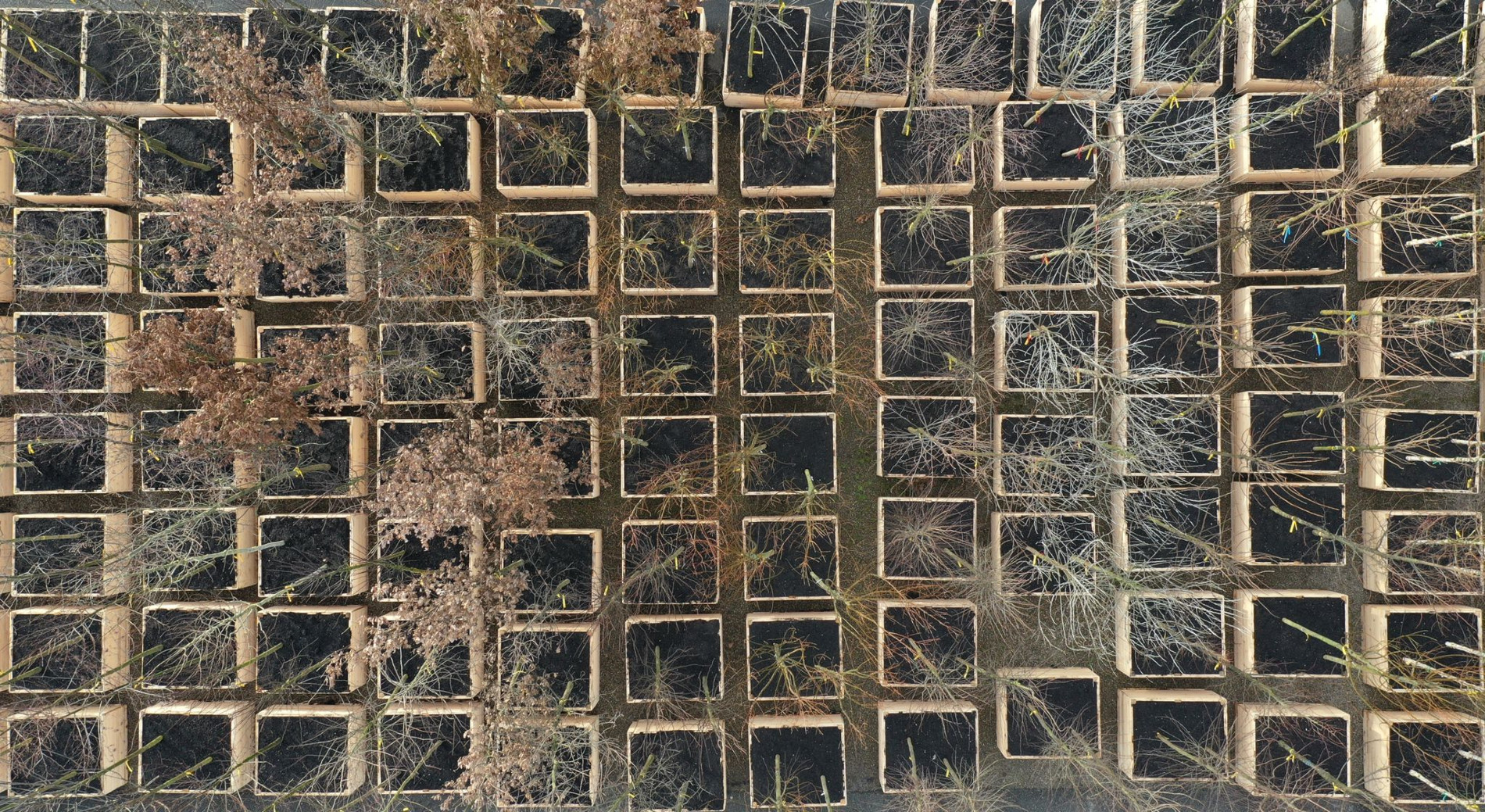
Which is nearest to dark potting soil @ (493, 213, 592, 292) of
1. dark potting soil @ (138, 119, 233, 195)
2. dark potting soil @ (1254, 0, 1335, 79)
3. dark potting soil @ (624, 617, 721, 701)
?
dark potting soil @ (138, 119, 233, 195)

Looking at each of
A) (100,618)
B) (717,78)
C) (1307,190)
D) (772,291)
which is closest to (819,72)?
(717,78)

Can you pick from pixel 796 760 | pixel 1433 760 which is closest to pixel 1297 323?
pixel 1433 760

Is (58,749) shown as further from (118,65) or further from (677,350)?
(677,350)

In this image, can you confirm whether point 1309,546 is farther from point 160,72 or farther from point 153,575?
point 160,72

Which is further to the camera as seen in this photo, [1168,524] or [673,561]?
[673,561]

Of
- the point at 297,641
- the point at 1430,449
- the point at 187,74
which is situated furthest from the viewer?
the point at 297,641

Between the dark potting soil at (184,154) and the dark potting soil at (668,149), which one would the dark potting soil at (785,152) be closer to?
the dark potting soil at (668,149)
